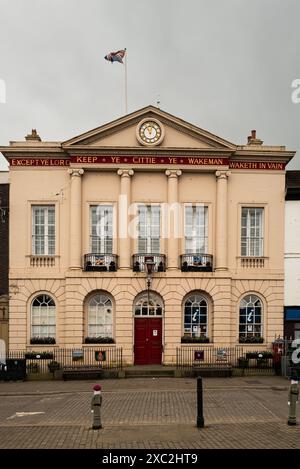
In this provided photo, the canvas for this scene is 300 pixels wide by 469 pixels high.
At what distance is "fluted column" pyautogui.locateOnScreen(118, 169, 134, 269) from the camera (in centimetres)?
2545

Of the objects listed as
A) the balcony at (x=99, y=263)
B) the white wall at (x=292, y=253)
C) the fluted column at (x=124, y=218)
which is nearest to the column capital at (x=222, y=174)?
the white wall at (x=292, y=253)

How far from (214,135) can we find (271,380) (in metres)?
12.0

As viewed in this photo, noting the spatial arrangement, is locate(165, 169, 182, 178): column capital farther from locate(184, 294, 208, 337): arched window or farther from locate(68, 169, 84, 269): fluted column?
locate(184, 294, 208, 337): arched window

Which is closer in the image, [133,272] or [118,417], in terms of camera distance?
[118,417]

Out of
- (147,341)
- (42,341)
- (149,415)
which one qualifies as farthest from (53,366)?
(149,415)

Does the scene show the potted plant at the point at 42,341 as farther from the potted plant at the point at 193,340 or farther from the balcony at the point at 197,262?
the balcony at the point at 197,262

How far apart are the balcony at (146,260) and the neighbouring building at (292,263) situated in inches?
253

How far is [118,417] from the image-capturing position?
48.2 feet

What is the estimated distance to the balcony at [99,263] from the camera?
83.3 feet

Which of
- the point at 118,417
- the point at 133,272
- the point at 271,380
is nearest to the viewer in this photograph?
the point at 118,417

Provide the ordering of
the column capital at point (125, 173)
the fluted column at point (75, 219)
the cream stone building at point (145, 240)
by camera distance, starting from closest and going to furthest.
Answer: the fluted column at point (75, 219) < the cream stone building at point (145, 240) < the column capital at point (125, 173)

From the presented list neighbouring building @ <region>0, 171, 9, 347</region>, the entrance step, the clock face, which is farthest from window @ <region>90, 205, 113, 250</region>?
the entrance step

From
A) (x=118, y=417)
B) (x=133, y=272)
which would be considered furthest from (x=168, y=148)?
(x=118, y=417)

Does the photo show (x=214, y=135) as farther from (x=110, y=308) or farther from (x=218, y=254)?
(x=110, y=308)
